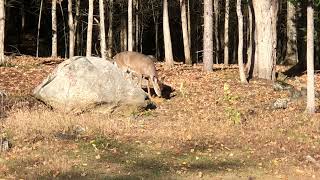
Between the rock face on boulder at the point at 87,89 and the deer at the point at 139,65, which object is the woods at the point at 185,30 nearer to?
the deer at the point at 139,65

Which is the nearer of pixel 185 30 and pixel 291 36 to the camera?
pixel 185 30

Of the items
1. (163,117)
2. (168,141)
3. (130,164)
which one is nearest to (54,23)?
(163,117)

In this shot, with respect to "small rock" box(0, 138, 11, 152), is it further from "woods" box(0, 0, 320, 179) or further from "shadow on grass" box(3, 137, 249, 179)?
"shadow on grass" box(3, 137, 249, 179)

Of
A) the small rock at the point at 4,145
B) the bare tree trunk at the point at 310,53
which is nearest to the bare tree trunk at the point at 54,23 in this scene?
the bare tree trunk at the point at 310,53

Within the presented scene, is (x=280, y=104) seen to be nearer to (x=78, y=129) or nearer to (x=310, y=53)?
(x=310, y=53)

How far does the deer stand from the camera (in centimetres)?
2062

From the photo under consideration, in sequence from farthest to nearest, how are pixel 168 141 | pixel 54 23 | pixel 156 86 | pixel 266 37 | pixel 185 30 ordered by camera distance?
pixel 54 23, pixel 185 30, pixel 266 37, pixel 156 86, pixel 168 141

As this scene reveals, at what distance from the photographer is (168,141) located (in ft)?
44.5

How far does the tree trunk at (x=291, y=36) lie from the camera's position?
32.8 meters

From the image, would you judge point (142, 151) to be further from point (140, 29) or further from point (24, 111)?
point (140, 29)

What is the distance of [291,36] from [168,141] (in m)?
21.7

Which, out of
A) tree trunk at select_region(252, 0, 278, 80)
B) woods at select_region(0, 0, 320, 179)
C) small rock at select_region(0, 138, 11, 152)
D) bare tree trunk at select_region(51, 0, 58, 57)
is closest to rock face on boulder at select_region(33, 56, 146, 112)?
woods at select_region(0, 0, 320, 179)

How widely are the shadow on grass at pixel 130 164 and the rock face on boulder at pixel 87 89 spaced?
174 inches

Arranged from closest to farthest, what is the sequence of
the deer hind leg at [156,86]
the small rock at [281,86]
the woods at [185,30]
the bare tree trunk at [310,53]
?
1. the bare tree trunk at [310,53]
2. the deer hind leg at [156,86]
3. the small rock at [281,86]
4. the woods at [185,30]
